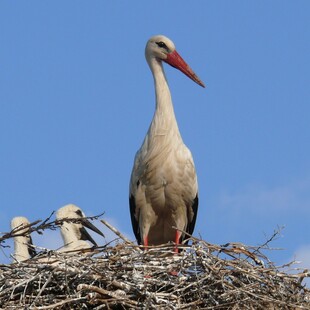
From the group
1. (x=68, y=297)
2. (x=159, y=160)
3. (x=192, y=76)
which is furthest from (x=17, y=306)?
(x=192, y=76)

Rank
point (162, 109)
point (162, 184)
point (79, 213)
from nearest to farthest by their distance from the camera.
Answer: point (162, 184) → point (162, 109) → point (79, 213)

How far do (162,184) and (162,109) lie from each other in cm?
65

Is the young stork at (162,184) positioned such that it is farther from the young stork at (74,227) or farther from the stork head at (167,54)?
the young stork at (74,227)

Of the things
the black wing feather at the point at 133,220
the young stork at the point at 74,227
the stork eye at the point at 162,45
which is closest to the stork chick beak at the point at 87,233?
the young stork at the point at 74,227

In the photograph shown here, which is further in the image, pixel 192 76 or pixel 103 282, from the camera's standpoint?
pixel 192 76

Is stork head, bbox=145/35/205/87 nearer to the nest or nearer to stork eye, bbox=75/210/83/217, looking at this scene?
stork eye, bbox=75/210/83/217

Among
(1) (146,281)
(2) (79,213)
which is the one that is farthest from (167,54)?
(1) (146,281)

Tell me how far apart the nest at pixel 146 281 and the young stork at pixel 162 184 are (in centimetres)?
185

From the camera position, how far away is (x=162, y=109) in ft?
37.8

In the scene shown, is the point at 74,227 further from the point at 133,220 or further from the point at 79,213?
the point at 133,220

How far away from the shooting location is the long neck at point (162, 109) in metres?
11.4

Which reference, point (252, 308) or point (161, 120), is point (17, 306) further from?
point (161, 120)

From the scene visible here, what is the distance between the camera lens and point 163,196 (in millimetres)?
11328

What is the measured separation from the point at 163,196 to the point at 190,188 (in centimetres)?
23
